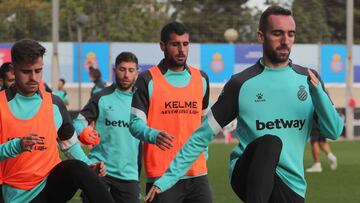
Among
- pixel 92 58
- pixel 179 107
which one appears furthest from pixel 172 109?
pixel 92 58

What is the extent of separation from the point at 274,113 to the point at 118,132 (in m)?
4.46

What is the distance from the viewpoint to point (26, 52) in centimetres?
750

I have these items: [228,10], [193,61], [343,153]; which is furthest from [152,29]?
[343,153]

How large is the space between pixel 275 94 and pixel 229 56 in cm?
3494

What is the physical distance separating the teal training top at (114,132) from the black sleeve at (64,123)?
2.64 meters

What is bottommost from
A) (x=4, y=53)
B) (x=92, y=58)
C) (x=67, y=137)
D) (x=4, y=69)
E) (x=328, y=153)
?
(x=328, y=153)

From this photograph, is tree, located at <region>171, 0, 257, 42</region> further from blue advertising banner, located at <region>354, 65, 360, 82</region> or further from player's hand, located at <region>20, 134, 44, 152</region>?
player's hand, located at <region>20, 134, 44, 152</region>

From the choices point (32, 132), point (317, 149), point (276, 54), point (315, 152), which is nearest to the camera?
point (276, 54)

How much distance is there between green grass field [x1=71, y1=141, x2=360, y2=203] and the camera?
1634 centimetres

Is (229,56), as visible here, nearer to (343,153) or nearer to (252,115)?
(343,153)

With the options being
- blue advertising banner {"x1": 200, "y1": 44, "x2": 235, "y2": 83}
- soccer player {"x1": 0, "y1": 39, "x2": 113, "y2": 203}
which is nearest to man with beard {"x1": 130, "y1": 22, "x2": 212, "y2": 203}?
soccer player {"x1": 0, "y1": 39, "x2": 113, "y2": 203}

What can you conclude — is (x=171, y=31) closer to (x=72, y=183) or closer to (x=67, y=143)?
(x=67, y=143)

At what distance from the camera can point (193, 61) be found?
137ft

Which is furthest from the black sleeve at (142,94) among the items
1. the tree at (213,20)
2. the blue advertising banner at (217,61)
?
the tree at (213,20)
